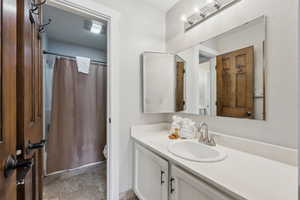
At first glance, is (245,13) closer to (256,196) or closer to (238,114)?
(238,114)

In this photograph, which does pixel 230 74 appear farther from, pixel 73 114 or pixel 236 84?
pixel 73 114

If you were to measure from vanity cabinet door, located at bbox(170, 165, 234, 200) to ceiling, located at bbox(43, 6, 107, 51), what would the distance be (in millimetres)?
1877

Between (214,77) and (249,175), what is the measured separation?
2.83 feet

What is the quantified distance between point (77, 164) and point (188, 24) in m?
2.44

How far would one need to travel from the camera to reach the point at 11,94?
→ 468mm

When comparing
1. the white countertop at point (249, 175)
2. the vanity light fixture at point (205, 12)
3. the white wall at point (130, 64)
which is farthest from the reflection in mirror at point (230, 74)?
the white wall at point (130, 64)

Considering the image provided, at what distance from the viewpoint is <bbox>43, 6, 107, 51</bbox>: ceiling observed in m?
1.91

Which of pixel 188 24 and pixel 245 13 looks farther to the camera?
pixel 188 24

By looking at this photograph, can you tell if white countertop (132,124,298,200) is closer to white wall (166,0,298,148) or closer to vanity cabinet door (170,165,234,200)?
vanity cabinet door (170,165,234,200)

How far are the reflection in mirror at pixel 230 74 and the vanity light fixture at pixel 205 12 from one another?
0.23 meters

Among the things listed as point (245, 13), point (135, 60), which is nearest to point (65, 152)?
point (135, 60)

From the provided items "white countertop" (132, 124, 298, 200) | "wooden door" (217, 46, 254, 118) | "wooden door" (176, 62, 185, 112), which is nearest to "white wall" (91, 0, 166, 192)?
"wooden door" (176, 62, 185, 112)

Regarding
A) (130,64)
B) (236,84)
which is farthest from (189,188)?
(130,64)

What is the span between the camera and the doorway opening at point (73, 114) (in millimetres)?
1927
